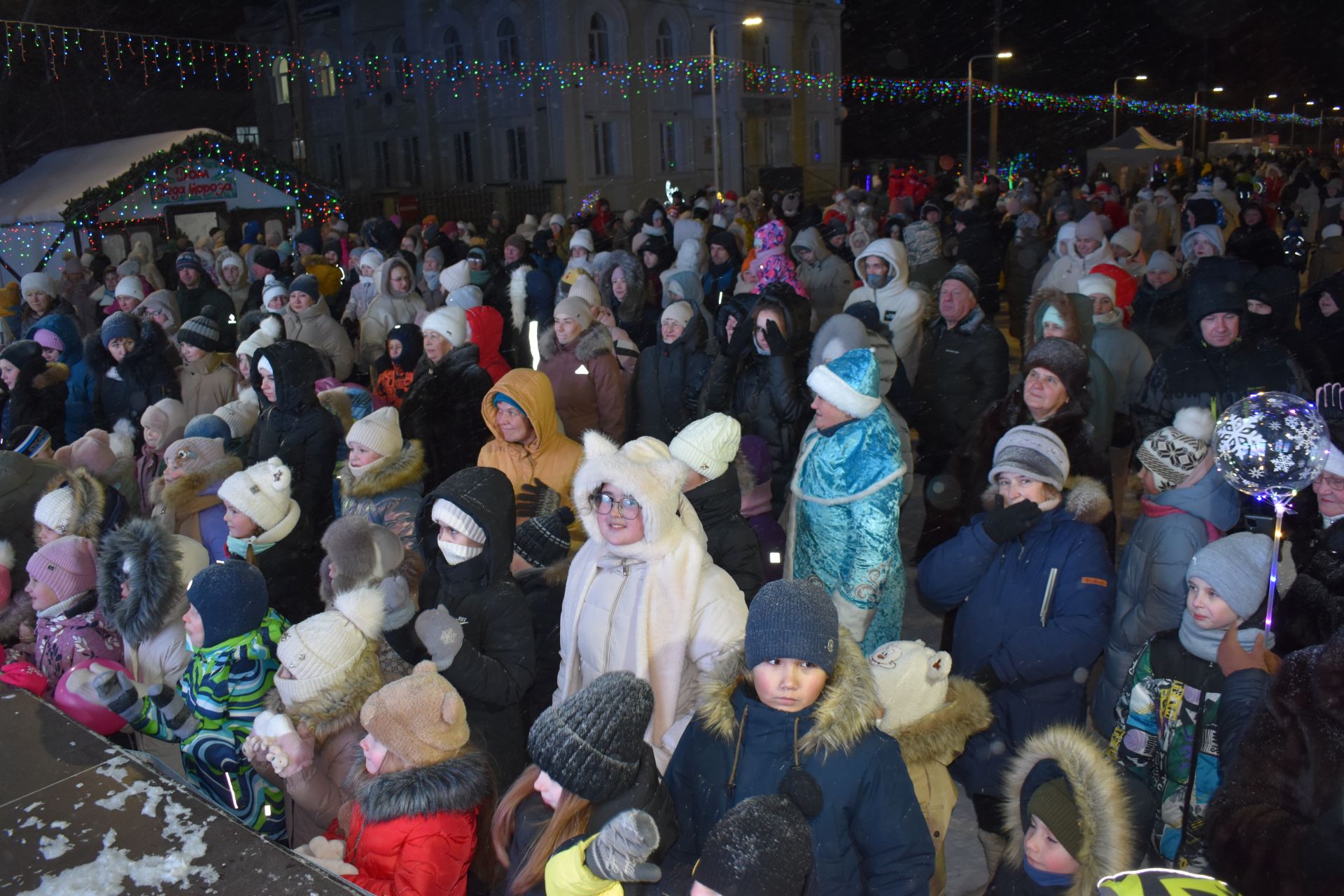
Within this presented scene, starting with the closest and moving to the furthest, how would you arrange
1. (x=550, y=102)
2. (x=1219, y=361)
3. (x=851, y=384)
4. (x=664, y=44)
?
(x=851, y=384), (x=1219, y=361), (x=550, y=102), (x=664, y=44)

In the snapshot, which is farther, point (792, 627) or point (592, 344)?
point (592, 344)

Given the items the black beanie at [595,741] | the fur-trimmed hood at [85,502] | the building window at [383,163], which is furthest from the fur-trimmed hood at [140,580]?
the building window at [383,163]

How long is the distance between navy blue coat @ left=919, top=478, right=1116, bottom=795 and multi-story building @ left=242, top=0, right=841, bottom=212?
1089 inches

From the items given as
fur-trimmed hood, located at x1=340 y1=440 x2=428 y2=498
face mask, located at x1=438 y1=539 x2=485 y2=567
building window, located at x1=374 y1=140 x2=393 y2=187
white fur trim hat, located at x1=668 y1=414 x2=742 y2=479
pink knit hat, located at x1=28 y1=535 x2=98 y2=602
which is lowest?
pink knit hat, located at x1=28 y1=535 x2=98 y2=602

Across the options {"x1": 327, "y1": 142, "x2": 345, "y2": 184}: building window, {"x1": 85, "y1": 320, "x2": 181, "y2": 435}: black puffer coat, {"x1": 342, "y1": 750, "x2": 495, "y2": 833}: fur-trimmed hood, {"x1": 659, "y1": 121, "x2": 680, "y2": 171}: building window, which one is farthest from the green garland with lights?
{"x1": 327, "y1": 142, "x2": 345, "y2": 184}: building window

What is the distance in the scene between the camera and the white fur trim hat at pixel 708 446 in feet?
12.7

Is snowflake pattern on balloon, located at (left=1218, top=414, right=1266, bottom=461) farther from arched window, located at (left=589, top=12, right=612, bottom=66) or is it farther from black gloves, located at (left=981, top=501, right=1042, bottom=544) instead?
arched window, located at (left=589, top=12, right=612, bottom=66)

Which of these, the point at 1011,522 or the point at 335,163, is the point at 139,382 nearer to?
the point at 1011,522

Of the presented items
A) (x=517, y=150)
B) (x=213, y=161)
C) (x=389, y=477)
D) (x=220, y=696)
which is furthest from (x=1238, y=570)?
(x=517, y=150)

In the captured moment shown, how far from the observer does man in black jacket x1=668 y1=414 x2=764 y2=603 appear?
388 centimetres

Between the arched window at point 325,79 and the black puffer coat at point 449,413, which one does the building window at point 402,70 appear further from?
the black puffer coat at point 449,413

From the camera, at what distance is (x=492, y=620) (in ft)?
10.9

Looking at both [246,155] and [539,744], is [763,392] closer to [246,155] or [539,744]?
[539,744]

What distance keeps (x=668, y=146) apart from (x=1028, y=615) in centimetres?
3240
